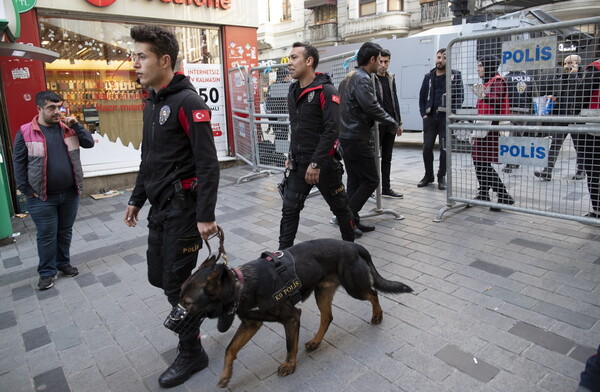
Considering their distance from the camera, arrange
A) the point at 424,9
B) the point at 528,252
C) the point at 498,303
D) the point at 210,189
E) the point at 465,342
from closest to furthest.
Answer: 1. the point at 210,189
2. the point at 465,342
3. the point at 498,303
4. the point at 528,252
5. the point at 424,9

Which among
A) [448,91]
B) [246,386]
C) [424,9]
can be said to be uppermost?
[424,9]

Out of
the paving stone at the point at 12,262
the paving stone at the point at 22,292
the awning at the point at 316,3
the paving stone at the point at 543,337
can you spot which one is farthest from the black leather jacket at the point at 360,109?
the awning at the point at 316,3

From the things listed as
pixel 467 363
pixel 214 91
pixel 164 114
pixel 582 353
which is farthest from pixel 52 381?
pixel 214 91

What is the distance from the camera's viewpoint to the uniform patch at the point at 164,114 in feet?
8.59

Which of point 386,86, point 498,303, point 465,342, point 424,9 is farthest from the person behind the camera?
point 424,9

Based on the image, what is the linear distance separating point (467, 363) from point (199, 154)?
7.04ft

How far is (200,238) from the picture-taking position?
277cm

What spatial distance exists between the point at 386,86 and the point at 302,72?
10.2 feet

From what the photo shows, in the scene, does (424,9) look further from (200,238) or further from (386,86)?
(200,238)

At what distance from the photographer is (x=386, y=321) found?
338cm

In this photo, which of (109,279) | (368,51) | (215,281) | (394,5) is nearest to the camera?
(215,281)

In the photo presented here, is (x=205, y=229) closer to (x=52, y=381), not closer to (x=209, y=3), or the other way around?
(x=52, y=381)

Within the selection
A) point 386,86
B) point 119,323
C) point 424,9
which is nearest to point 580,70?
point 386,86

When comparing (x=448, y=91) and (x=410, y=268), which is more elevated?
(x=448, y=91)
